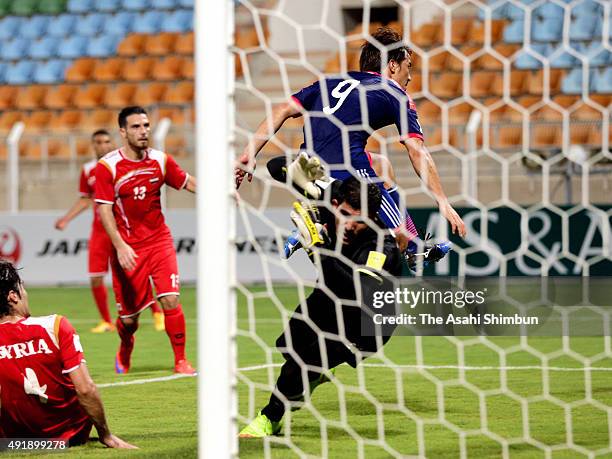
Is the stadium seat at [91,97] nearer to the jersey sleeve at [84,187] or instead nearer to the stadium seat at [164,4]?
the stadium seat at [164,4]

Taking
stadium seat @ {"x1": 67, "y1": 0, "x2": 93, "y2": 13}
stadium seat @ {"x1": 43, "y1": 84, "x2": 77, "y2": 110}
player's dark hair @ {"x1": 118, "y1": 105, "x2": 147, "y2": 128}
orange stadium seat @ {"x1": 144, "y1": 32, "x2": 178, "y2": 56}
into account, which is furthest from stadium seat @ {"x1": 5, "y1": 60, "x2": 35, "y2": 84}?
player's dark hair @ {"x1": 118, "y1": 105, "x2": 147, "y2": 128}

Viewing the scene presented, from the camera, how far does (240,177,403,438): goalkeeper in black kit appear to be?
474 cm

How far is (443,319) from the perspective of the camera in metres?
4.25

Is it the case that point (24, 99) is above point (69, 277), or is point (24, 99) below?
above

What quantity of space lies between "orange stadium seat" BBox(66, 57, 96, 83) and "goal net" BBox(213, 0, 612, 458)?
2.78 meters

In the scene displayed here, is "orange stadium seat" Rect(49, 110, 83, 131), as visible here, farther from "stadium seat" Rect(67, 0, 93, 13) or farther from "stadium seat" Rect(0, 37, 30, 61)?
"stadium seat" Rect(67, 0, 93, 13)

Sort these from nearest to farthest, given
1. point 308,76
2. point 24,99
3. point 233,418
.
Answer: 1. point 233,418
2. point 308,76
3. point 24,99

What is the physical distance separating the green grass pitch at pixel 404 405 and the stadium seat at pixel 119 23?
1246 cm

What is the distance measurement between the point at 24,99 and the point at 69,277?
617 centimetres

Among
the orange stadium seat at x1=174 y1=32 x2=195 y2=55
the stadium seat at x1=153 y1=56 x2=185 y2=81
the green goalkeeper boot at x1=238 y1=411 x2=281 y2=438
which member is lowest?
the green goalkeeper boot at x1=238 y1=411 x2=281 y2=438

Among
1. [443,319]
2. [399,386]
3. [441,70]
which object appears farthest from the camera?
[441,70]

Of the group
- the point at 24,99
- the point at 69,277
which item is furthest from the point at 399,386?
the point at 24,99

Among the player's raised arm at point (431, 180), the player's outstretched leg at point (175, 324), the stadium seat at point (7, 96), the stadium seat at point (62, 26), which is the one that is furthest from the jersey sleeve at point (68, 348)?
the stadium seat at point (62, 26)

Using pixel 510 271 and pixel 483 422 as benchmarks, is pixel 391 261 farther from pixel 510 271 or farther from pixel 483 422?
pixel 510 271
